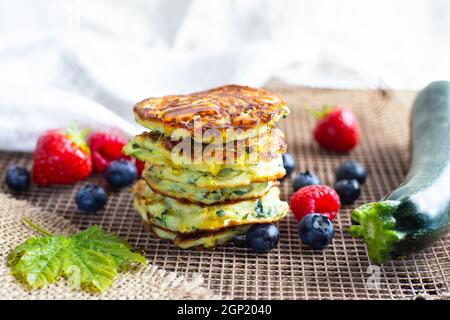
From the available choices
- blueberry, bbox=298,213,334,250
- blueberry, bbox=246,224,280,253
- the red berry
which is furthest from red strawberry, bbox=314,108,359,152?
blueberry, bbox=246,224,280,253

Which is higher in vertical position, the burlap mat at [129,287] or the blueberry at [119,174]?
the burlap mat at [129,287]

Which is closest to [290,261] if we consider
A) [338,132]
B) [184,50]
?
[338,132]

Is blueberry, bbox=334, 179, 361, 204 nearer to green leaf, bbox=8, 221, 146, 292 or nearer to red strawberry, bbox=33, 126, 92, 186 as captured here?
green leaf, bbox=8, 221, 146, 292

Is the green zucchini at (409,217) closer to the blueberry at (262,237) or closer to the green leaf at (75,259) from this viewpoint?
the blueberry at (262,237)

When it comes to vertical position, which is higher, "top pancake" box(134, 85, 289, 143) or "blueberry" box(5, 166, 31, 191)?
"top pancake" box(134, 85, 289, 143)

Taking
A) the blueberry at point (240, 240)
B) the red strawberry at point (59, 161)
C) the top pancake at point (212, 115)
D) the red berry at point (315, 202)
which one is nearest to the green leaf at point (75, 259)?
the blueberry at point (240, 240)
